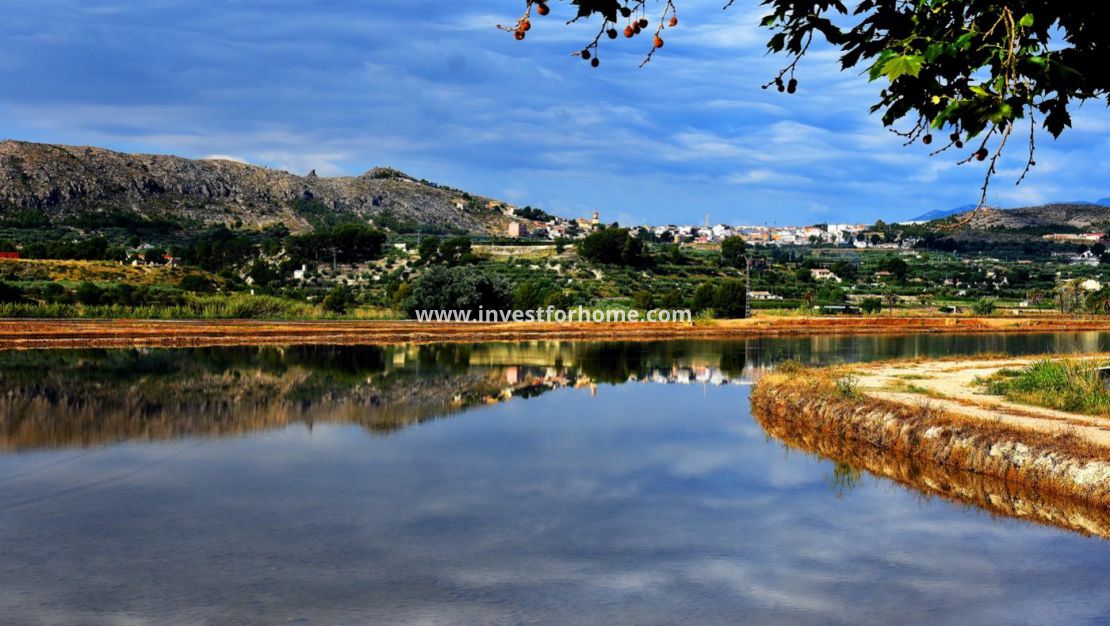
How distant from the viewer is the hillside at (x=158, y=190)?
5896 inches

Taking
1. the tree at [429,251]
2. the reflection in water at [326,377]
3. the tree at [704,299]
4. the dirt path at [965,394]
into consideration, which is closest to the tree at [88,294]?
the reflection in water at [326,377]

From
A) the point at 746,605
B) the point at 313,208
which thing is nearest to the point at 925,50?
the point at 746,605

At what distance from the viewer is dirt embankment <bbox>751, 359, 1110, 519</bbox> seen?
51.1 ft

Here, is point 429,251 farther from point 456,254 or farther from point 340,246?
point 340,246

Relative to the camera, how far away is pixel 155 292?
67.6m

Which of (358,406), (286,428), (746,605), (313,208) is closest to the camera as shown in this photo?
(746,605)

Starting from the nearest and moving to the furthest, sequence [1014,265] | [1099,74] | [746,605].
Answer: [1099,74]
[746,605]
[1014,265]

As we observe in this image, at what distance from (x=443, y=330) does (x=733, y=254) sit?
76667mm

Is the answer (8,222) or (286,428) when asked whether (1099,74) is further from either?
(8,222)

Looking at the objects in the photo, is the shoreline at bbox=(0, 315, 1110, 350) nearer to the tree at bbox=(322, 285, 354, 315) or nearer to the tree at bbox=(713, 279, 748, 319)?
the tree at bbox=(713, 279, 748, 319)

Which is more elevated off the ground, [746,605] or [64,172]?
[64,172]

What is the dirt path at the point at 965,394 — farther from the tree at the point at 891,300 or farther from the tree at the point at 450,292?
the tree at the point at 891,300

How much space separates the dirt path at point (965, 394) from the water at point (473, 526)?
382 centimetres

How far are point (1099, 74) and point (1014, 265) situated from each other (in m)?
156
